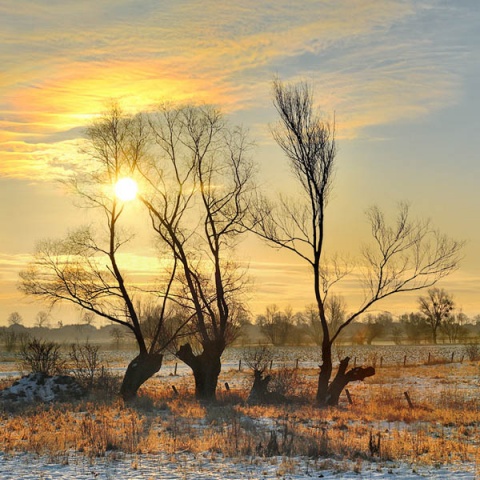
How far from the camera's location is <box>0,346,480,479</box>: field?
14.0 meters

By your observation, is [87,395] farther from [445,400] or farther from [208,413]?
[445,400]

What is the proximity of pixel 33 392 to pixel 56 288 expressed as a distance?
4.58 meters

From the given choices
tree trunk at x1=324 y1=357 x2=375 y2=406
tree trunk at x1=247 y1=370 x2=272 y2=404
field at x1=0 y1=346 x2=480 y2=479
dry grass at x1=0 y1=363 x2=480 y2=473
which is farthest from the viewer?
tree trunk at x1=247 y1=370 x2=272 y2=404

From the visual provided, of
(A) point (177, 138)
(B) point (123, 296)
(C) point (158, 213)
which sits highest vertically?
(A) point (177, 138)

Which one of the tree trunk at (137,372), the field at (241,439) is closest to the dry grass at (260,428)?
the field at (241,439)

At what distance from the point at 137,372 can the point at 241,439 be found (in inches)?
481

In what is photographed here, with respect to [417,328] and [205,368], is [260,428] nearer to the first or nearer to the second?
[205,368]

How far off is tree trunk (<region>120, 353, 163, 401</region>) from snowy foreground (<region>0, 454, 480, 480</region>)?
41.9ft

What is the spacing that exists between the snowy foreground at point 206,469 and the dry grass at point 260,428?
1.43ft

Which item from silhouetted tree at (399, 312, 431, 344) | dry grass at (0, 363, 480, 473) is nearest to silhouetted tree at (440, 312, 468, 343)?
silhouetted tree at (399, 312, 431, 344)

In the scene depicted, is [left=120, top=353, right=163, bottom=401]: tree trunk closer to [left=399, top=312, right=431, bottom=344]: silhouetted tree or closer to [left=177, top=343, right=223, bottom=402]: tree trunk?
[left=177, top=343, right=223, bottom=402]: tree trunk

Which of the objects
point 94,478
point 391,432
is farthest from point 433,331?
point 94,478

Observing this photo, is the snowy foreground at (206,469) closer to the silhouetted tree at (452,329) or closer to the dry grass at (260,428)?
the dry grass at (260,428)

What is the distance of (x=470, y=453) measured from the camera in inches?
625
